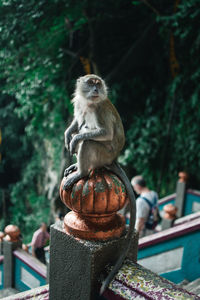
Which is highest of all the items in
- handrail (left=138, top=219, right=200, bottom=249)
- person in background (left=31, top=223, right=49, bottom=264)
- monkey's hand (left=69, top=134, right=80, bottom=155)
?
monkey's hand (left=69, top=134, right=80, bottom=155)

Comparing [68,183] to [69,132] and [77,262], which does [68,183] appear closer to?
[77,262]

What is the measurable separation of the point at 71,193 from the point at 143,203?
2.52m

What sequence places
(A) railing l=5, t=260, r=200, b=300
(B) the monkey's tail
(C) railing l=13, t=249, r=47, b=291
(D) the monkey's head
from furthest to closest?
(C) railing l=13, t=249, r=47, b=291 < (D) the monkey's head < (B) the monkey's tail < (A) railing l=5, t=260, r=200, b=300

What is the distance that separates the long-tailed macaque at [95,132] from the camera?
5.35 feet

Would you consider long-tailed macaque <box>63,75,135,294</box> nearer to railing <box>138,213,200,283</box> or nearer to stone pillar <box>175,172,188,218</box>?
railing <box>138,213,200,283</box>

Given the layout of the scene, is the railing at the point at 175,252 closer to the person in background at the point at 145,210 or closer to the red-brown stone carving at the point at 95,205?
the person in background at the point at 145,210

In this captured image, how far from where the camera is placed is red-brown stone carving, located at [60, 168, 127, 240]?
4.11 ft

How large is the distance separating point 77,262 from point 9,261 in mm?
2916

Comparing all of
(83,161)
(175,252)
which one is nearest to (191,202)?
(175,252)

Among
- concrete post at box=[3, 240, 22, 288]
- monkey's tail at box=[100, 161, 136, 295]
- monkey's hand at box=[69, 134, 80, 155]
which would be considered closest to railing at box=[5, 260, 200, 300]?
monkey's tail at box=[100, 161, 136, 295]

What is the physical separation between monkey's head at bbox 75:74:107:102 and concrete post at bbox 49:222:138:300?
1.00 m

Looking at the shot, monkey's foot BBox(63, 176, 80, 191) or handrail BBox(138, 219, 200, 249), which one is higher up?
monkey's foot BBox(63, 176, 80, 191)

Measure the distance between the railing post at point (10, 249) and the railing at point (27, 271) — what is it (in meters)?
0.06

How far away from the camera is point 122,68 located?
6.83m
